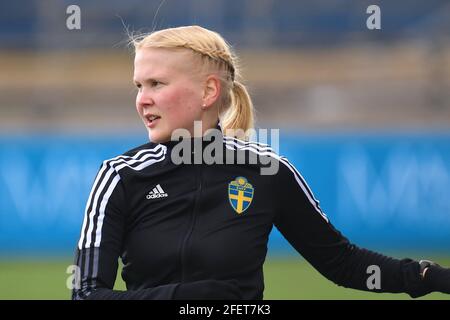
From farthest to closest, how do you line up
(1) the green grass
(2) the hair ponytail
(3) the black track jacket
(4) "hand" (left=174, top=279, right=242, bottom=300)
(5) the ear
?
(1) the green grass, (2) the hair ponytail, (5) the ear, (3) the black track jacket, (4) "hand" (left=174, top=279, right=242, bottom=300)

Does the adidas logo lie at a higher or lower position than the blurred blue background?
lower

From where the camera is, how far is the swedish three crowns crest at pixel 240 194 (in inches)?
103

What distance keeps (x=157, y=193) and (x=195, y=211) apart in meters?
0.13

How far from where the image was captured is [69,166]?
31.9ft

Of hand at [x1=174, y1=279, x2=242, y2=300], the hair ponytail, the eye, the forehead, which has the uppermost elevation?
the forehead

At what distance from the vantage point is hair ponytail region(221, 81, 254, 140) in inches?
114

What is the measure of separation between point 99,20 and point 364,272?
1204 cm

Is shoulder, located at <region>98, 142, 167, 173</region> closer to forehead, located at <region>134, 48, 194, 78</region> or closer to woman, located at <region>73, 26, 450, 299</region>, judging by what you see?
woman, located at <region>73, 26, 450, 299</region>

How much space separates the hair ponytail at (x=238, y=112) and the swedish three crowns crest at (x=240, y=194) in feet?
0.91

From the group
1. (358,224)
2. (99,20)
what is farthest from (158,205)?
(99,20)

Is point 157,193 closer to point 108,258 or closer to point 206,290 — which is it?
point 108,258

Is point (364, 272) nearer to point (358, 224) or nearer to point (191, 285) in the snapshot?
point (191, 285)

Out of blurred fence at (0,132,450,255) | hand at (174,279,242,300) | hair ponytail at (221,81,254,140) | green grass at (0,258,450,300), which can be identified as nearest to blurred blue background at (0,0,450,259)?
blurred fence at (0,132,450,255)

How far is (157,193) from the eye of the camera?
260 cm
